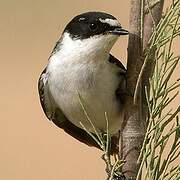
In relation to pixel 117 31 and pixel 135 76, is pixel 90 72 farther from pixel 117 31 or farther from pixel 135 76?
pixel 135 76

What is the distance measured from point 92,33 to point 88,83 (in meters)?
0.17

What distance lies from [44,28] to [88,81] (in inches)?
120

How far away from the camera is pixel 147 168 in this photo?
5.20 feet

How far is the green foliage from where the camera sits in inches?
62.3

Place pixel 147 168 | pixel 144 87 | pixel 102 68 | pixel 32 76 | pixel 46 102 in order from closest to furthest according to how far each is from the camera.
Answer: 1. pixel 147 168
2. pixel 144 87
3. pixel 102 68
4. pixel 46 102
5. pixel 32 76

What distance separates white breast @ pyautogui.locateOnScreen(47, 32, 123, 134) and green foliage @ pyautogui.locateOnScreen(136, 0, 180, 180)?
595 mm

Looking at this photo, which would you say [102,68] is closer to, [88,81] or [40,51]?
[88,81]

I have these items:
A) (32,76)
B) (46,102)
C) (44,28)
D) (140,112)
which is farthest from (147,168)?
(44,28)

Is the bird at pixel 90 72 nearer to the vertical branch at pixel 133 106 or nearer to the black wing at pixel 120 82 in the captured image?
the black wing at pixel 120 82

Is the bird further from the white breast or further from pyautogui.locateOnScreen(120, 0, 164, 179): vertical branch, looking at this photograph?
pyautogui.locateOnScreen(120, 0, 164, 179): vertical branch

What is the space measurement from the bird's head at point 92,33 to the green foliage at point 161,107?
0.38 m

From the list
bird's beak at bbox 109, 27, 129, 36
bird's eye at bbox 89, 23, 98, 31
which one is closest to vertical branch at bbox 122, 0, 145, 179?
bird's beak at bbox 109, 27, 129, 36

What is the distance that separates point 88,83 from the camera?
2303 millimetres

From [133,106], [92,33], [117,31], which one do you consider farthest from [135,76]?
[92,33]
